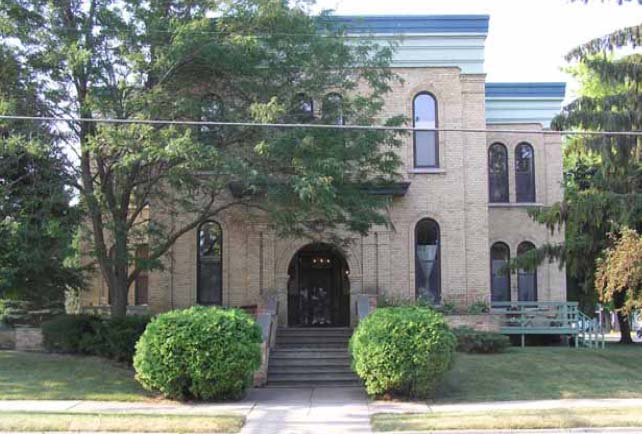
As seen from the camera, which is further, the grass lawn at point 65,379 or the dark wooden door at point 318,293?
the dark wooden door at point 318,293

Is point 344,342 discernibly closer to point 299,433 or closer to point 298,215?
point 298,215

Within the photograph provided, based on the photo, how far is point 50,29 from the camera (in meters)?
17.8

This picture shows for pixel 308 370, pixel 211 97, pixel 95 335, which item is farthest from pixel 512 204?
pixel 95 335

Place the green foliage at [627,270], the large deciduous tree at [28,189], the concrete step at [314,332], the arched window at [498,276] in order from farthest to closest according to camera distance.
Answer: the arched window at [498,276] < the concrete step at [314,332] < the large deciduous tree at [28,189] < the green foliage at [627,270]

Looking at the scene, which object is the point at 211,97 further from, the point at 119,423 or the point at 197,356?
the point at 119,423

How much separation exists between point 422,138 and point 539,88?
23.8 ft

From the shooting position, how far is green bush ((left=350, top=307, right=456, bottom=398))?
15.5 metres

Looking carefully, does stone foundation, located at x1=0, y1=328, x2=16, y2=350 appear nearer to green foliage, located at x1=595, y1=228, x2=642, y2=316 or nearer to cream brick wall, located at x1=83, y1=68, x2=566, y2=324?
cream brick wall, located at x1=83, y1=68, x2=566, y2=324

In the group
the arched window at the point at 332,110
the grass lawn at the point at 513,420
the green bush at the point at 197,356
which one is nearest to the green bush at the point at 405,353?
the grass lawn at the point at 513,420

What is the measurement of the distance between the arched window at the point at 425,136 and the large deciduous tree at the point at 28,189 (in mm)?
11448

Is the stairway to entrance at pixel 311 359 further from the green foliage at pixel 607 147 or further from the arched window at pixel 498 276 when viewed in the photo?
the arched window at pixel 498 276

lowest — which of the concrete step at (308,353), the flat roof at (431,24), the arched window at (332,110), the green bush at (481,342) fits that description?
the concrete step at (308,353)

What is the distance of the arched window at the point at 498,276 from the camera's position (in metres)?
28.0

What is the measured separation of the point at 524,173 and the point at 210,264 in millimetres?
12326
